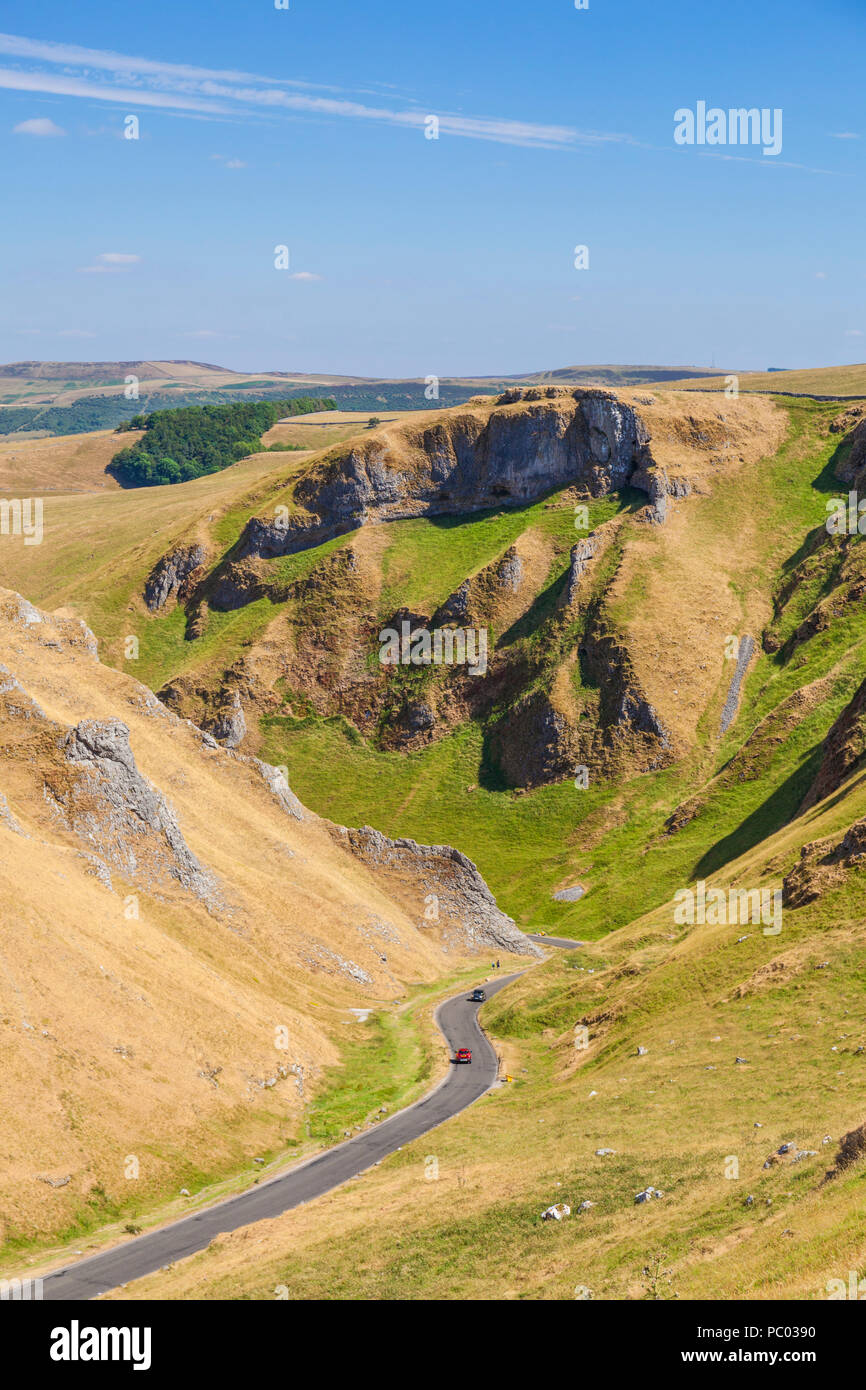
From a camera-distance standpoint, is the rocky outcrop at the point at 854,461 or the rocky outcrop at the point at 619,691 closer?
the rocky outcrop at the point at 619,691

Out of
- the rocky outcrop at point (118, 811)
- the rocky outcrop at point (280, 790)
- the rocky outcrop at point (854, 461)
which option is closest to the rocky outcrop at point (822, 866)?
the rocky outcrop at point (118, 811)

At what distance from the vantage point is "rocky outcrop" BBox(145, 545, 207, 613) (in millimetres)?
177000

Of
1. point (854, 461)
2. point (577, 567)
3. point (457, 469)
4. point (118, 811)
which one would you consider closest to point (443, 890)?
point (118, 811)

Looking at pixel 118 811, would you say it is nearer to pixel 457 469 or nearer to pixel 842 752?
pixel 842 752

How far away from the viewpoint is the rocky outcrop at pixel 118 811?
76312 mm

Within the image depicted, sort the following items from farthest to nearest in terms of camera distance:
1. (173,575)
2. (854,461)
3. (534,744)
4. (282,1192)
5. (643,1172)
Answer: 1. (173,575)
2. (854,461)
3. (534,744)
4. (282,1192)
5. (643,1172)

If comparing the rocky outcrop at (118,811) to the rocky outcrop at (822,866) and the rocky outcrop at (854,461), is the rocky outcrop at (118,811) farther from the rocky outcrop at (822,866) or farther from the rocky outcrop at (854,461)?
the rocky outcrop at (854,461)

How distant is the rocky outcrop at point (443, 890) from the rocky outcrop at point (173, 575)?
253ft

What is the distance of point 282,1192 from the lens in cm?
5066

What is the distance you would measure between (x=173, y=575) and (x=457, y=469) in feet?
152

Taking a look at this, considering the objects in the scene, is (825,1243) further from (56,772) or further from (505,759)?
(505,759)

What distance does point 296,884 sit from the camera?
308 ft

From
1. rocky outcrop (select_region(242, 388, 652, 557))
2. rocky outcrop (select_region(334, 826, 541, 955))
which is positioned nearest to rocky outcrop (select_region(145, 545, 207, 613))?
rocky outcrop (select_region(242, 388, 652, 557))
